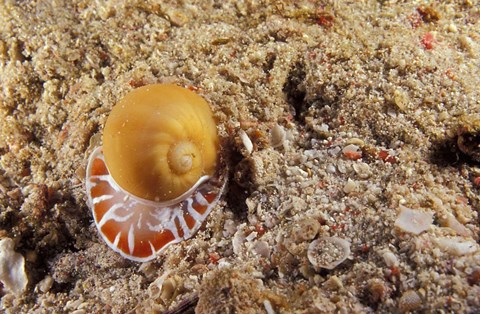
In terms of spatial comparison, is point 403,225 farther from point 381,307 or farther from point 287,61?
point 287,61

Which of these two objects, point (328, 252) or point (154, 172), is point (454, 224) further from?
point (154, 172)

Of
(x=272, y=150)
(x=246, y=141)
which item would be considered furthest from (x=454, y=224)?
(x=246, y=141)

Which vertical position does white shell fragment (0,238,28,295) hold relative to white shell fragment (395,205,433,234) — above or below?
below

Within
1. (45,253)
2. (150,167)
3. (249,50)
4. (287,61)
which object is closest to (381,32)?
(287,61)

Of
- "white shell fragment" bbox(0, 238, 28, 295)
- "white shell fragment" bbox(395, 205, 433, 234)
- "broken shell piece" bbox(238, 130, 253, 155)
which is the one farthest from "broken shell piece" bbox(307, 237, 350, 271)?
"white shell fragment" bbox(0, 238, 28, 295)

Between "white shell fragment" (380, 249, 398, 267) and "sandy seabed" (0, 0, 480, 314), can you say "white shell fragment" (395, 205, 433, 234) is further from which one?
"white shell fragment" (380, 249, 398, 267)

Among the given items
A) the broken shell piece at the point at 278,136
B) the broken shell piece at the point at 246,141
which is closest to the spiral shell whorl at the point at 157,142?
the broken shell piece at the point at 246,141
